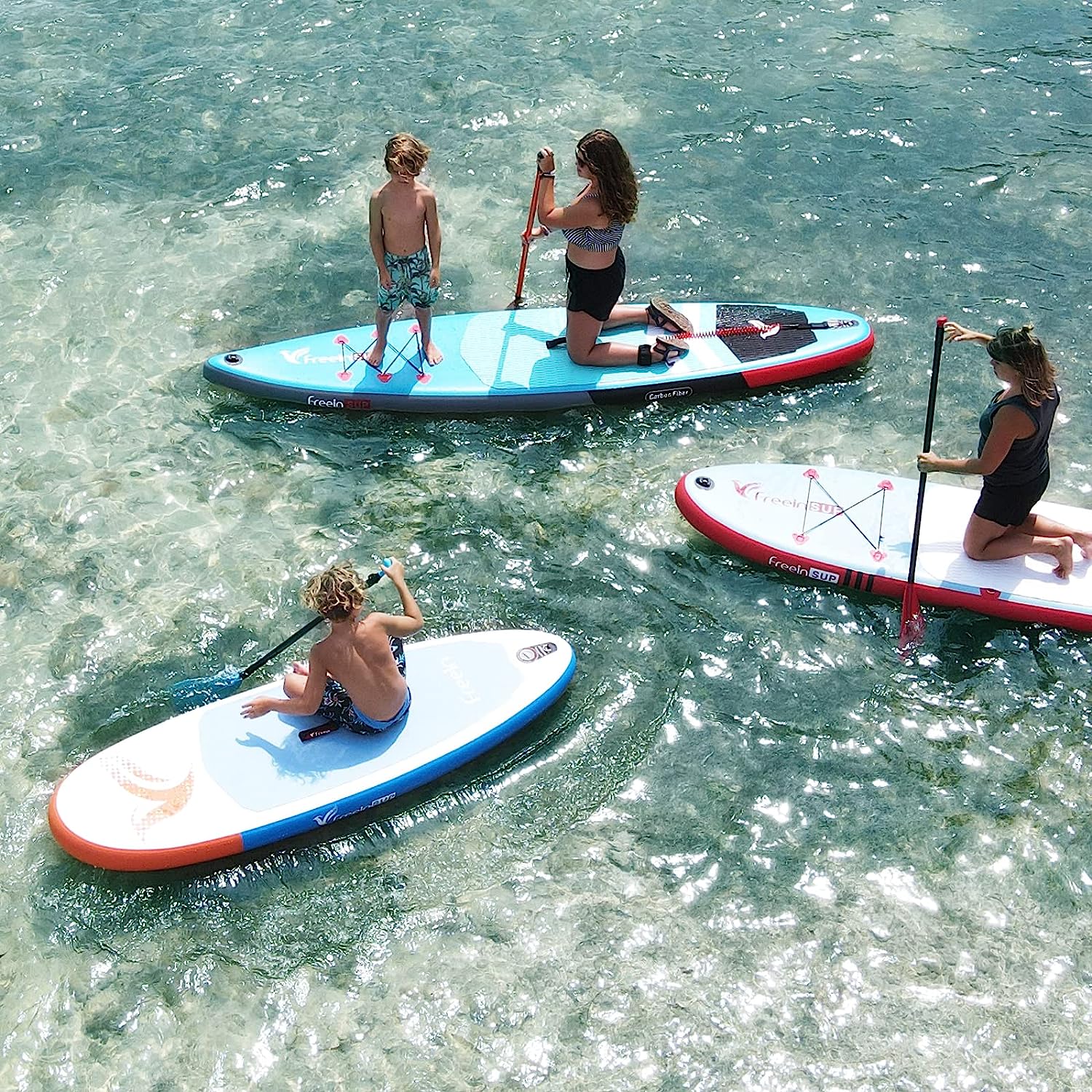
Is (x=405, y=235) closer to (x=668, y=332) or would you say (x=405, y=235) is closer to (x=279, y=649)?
(x=668, y=332)

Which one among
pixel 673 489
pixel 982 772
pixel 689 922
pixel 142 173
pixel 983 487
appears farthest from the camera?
pixel 142 173

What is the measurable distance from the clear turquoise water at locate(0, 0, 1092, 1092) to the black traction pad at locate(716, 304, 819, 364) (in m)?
0.42

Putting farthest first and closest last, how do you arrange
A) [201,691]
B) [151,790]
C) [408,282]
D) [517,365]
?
[517,365], [408,282], [201,691], [151,790]

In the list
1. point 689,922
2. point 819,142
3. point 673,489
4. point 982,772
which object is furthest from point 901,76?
point 689,922

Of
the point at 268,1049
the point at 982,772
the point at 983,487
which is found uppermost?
the point at 983,487

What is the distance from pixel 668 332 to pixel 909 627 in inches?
124

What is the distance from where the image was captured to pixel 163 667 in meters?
6.52

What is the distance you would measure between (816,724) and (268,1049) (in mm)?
3285

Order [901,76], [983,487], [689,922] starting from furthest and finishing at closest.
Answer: [901,76]
[983,487]
[689,922]

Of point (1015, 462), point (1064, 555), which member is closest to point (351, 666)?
point (1015, 462)

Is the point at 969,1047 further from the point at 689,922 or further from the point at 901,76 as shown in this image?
the point at 901,76

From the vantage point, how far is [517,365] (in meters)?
8.30

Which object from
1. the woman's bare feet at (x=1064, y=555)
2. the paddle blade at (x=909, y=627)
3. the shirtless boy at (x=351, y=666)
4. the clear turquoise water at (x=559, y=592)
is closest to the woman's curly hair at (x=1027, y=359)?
the woman's bare feet at (x=1064, y=555)

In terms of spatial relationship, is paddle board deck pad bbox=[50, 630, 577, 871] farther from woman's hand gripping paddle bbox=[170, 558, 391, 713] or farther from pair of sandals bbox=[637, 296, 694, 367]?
pair of sandals bbox=[637, 296, 694, 367]
